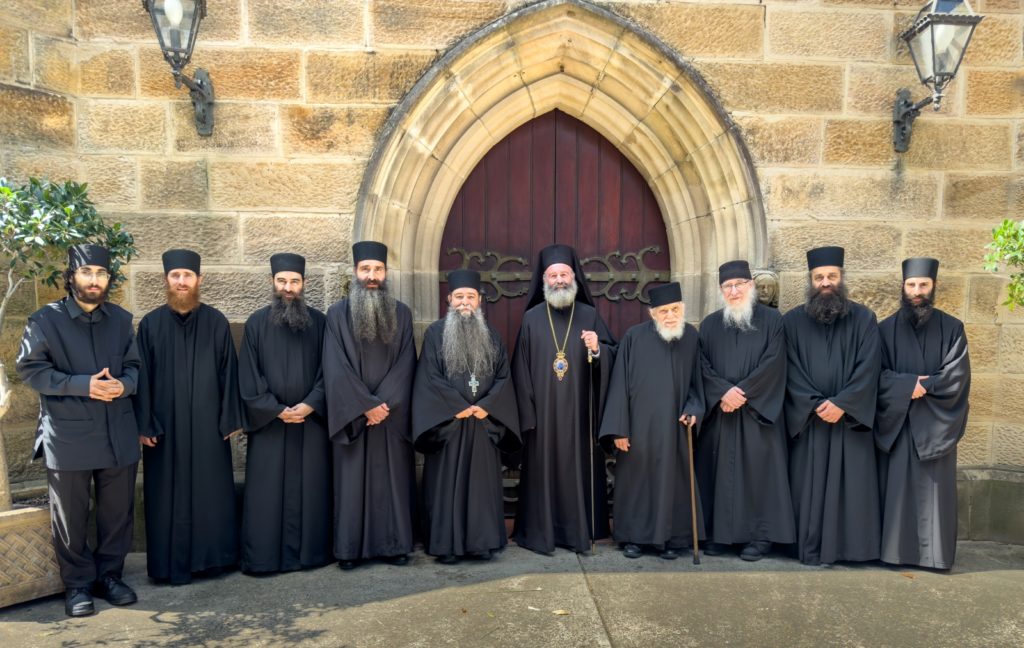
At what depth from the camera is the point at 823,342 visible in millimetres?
4492

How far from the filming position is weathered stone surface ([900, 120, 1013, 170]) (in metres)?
4.95

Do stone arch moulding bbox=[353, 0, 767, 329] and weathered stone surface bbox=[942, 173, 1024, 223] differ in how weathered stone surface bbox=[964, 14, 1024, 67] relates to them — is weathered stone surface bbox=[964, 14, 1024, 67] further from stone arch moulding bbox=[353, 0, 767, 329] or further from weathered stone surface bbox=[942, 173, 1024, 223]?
stone arch moulding bbox=[353, 0, 767, 329]

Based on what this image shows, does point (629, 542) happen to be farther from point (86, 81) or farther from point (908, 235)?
point (86, 81)

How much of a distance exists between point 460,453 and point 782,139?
307 centimetres

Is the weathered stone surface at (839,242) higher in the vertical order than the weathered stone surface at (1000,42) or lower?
lower

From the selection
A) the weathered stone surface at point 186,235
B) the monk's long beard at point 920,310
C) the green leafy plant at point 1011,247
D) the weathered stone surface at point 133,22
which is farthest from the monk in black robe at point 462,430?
the green leafy plant at point 1011,247

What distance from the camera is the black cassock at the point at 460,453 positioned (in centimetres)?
432

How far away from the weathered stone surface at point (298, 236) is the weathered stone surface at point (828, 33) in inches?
126

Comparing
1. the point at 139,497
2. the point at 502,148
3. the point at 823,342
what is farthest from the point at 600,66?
the point at 139,497

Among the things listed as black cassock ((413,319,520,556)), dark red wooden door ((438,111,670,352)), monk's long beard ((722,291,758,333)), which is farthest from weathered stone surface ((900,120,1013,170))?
black cassock ((413,319,520,556))

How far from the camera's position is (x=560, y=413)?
4.57 meters

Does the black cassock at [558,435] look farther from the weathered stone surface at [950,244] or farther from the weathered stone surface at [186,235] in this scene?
the weathered stone surface at [950,244]

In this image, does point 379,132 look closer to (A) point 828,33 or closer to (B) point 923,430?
(A) point 828,33

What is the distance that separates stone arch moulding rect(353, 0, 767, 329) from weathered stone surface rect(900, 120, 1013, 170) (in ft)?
3.89
